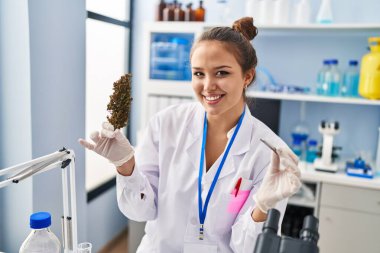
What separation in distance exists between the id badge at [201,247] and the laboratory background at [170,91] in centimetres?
72

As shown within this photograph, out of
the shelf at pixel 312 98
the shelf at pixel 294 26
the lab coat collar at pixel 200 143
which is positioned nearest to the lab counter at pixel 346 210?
the shelf at pixel 312 98

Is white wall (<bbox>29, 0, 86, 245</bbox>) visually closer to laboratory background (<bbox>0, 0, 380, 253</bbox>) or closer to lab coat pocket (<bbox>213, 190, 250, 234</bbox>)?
laboratory background (<bbox>0, 0, 380, 253</bbox>)

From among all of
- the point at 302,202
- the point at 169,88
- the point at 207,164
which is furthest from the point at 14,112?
the point at 302,202

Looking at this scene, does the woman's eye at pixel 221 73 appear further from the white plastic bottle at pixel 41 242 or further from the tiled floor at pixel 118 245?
the tiled floor at pixel 118 245

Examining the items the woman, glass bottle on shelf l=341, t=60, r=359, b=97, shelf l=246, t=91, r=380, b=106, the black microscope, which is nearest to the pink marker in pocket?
the woman

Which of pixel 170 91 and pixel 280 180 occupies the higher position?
pixel 170 91

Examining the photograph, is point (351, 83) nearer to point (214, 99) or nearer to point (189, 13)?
point (189, 13)

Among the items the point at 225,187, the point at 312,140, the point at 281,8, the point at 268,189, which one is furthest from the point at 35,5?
the point at 312,140

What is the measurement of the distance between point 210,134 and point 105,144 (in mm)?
467

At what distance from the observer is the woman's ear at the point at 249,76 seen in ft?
4.09

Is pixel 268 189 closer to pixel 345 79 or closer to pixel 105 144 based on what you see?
pixel 105 144

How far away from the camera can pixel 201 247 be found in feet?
3.79

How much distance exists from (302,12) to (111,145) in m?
1.88

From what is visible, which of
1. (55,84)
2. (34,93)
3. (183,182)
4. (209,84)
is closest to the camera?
(209,84)
